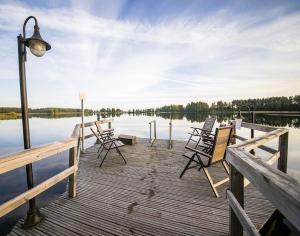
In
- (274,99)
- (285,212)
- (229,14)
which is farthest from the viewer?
(274,99)

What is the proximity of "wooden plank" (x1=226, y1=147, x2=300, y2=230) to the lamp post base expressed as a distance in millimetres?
3030

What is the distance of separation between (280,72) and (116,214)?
28.7 metres

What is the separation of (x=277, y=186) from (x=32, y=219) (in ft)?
10.7

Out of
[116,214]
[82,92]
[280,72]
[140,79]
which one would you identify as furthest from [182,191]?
[280,72]

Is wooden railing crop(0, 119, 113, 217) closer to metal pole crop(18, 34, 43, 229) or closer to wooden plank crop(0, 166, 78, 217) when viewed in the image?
wooden plank crop(0, 166, 78, 217)

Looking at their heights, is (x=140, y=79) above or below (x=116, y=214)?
above

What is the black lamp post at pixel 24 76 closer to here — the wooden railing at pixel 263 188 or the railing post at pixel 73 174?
the railing post at pixel 73 174

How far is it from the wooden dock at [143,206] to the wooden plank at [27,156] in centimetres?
112

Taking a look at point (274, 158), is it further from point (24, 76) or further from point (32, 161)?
point (24, 76)

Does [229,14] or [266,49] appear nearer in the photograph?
[229,14]

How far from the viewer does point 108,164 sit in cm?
571

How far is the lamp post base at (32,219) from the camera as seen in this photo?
2674 mm

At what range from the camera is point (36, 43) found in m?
2.71

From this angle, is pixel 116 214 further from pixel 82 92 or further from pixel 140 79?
pixel 140 79
